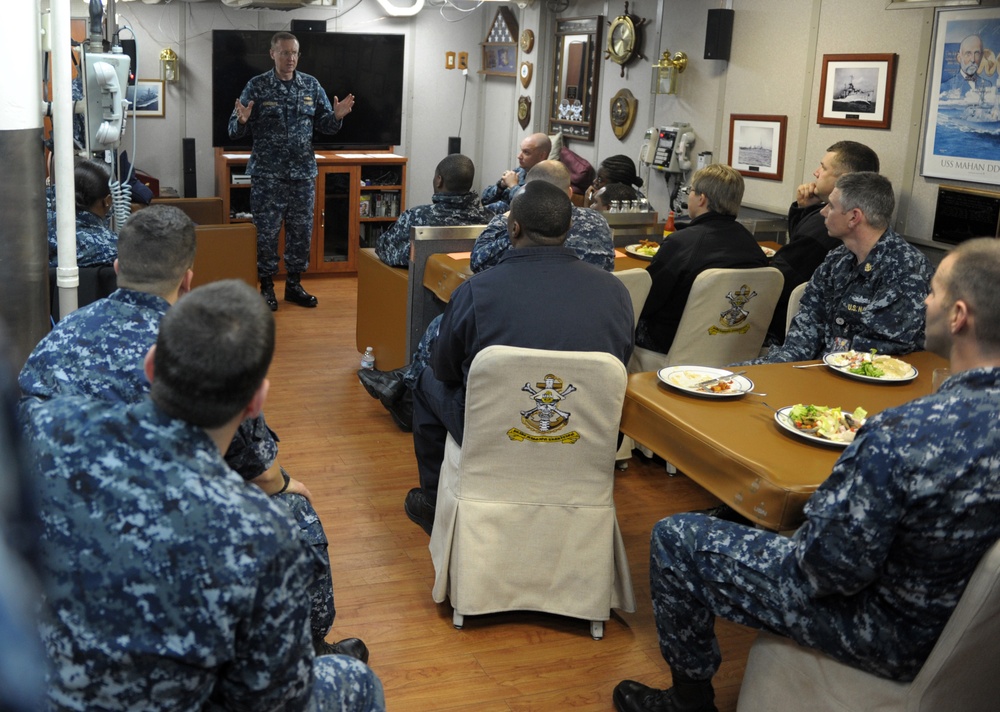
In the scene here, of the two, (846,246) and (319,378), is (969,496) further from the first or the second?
(319,378)

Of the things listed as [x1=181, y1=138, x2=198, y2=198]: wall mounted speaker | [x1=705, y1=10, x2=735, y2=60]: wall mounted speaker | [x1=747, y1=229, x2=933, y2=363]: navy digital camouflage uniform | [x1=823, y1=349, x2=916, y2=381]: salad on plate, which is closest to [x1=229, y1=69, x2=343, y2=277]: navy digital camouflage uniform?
[x1=181, y1=138, x2=198, y2=198]: wall mounted speaker

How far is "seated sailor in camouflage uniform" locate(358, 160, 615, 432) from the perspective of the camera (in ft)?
13.6

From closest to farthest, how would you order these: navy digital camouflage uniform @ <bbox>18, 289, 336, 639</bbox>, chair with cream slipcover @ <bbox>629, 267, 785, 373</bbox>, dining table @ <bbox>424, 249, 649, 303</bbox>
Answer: navy digital camouflage uniform @ <bbox>18, 289, 336, 639</bbox> → chair with cream slipcover @ <bbox>629, 267, 785, 373</bbox> → dining table @ <bbox>424, 249, 649, 303</bbox>

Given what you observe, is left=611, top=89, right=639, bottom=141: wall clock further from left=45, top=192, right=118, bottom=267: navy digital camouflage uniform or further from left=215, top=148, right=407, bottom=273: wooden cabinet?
left=45, top=192, right=118, bottom=267: navy digital camouflage uniform

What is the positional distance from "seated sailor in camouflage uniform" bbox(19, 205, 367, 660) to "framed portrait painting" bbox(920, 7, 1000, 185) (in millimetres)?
3554

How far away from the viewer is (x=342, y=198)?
8.15 m

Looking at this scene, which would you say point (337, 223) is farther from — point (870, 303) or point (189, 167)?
point (870, 303)

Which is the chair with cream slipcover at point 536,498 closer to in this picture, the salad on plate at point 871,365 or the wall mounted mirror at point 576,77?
the salad on plate at point 871,365

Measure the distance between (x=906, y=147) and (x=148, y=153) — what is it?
586 centimetres

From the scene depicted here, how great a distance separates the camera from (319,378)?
5.52m

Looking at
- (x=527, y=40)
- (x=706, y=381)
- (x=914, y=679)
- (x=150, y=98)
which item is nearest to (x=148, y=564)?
(x=914, y=679)

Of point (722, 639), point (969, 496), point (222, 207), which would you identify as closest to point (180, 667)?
point (969, 496)

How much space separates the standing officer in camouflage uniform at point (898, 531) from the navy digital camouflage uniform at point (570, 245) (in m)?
1.93

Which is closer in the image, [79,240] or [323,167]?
[79,240]
